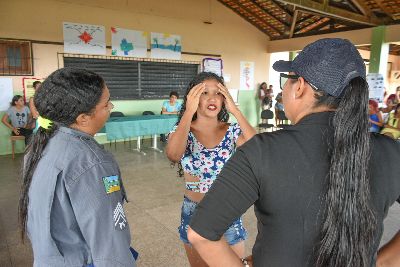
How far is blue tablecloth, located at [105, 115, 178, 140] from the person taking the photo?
19.4 feet

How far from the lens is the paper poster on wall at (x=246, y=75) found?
10.1 m

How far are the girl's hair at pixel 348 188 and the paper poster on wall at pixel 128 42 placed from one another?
728 cm

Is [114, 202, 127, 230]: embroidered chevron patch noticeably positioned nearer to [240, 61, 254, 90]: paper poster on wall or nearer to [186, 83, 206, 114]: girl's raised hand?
[186, 83, 206, 114]: girl's raised hand

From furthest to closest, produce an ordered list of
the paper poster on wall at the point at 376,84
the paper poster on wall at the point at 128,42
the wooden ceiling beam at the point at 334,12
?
the paper poster on wall at the point at 376,84, the paper poster on wall at the point at 128,42, the wooden ceiling beam at the point at 334,12

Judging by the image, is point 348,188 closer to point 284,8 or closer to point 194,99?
point 194,99

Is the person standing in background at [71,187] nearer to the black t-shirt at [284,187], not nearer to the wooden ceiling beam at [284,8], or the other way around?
the black t-shirt at [284,187]

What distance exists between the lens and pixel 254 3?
8.99 m

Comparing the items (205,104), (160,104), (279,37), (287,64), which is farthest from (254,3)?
(287,64)

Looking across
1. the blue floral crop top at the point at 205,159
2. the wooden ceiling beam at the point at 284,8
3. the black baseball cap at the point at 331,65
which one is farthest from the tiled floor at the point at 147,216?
the wooden ceiling beam at the point at 284,8

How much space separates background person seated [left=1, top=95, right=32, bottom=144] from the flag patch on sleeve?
5.77 meters

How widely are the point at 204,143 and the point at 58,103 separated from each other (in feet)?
2.84

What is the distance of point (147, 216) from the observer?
3.48m

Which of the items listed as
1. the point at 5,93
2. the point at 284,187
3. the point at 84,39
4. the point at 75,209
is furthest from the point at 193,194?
the point at 84,39

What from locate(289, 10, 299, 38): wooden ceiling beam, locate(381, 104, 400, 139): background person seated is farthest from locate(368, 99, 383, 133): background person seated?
locate(289, 10, 299, 38): wooden ceiling beam
